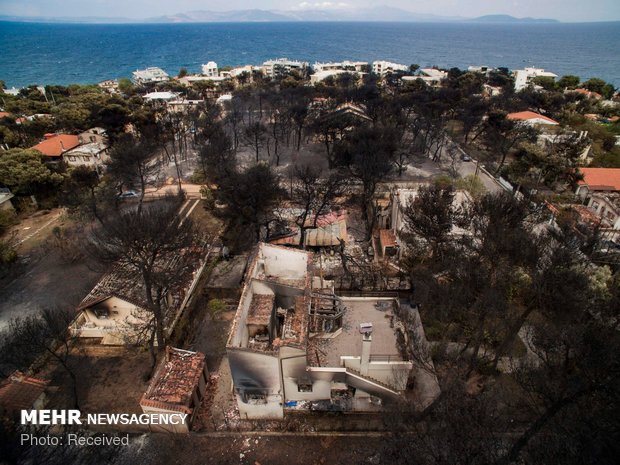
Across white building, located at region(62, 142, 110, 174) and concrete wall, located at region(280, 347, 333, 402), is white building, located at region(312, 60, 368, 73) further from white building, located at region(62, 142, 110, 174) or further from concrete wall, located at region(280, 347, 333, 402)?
concrete wall, located at region(280, 347, 333, 402)

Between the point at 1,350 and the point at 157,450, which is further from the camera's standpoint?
the point at 1,350

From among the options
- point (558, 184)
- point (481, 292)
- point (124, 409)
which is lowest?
point (124, 409)

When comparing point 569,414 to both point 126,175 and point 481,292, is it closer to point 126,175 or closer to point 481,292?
point 481,292

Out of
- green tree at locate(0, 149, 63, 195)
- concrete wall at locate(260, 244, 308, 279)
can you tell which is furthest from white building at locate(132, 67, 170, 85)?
concrete wall at locate(260, 244, 308, 279)

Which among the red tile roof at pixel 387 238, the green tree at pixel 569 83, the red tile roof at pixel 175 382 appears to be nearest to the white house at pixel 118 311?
the red tile roof at pixel 175 382

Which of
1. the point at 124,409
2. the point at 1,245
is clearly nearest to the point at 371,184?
the point at 124,409

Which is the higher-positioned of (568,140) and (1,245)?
(568,140)

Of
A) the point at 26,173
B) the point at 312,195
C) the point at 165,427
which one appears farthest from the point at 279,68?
the point at 165,427
